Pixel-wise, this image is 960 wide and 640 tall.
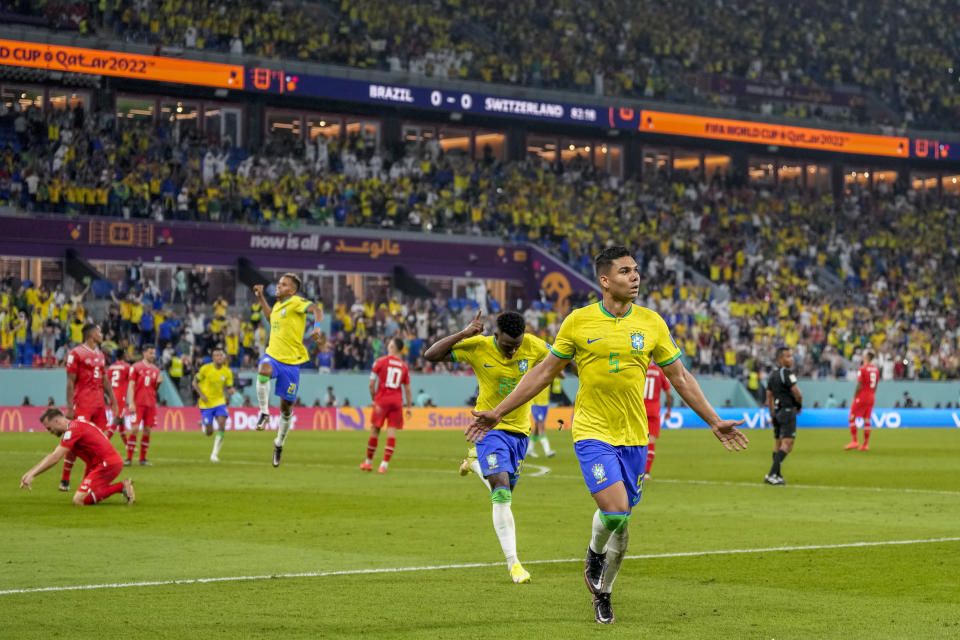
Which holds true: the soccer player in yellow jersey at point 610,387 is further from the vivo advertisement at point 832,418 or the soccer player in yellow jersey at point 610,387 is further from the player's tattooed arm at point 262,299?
the vivo advertisement at point 832,418

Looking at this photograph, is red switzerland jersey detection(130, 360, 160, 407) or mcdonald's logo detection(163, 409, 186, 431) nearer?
red switzerland jersey detection(130, 360, 160, 407)

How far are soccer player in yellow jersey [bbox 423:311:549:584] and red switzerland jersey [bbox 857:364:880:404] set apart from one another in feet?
81.8

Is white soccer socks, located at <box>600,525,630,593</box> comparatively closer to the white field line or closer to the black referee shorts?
the white field line

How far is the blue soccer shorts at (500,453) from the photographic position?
12.2 meters

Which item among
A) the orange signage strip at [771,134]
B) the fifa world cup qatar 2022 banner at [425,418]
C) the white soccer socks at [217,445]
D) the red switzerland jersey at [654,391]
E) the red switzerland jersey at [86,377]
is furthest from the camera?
the orange signage strip at [771,134]

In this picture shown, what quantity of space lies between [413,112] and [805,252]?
772 inches

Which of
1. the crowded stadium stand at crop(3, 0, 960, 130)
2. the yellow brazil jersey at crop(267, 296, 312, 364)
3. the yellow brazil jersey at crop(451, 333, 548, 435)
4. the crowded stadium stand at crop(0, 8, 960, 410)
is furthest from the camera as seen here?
the crowded stadium stand at crop(3, 0, 960, 130)

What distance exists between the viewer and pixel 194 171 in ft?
171

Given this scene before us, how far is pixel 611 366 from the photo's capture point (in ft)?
A: 32.3

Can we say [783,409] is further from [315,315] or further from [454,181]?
[454,181]

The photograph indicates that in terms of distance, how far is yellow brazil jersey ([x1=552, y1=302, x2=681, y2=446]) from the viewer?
9852 mm

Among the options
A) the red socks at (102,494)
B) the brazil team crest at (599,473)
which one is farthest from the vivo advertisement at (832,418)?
the brazil team crest at (599,473)

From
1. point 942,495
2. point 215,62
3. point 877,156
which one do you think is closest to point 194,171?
point 215,62

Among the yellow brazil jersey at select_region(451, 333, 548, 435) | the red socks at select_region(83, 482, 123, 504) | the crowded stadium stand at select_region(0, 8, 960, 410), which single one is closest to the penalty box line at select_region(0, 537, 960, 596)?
the yellow brazil jersey at select_region(451, 333, 548, 435)
